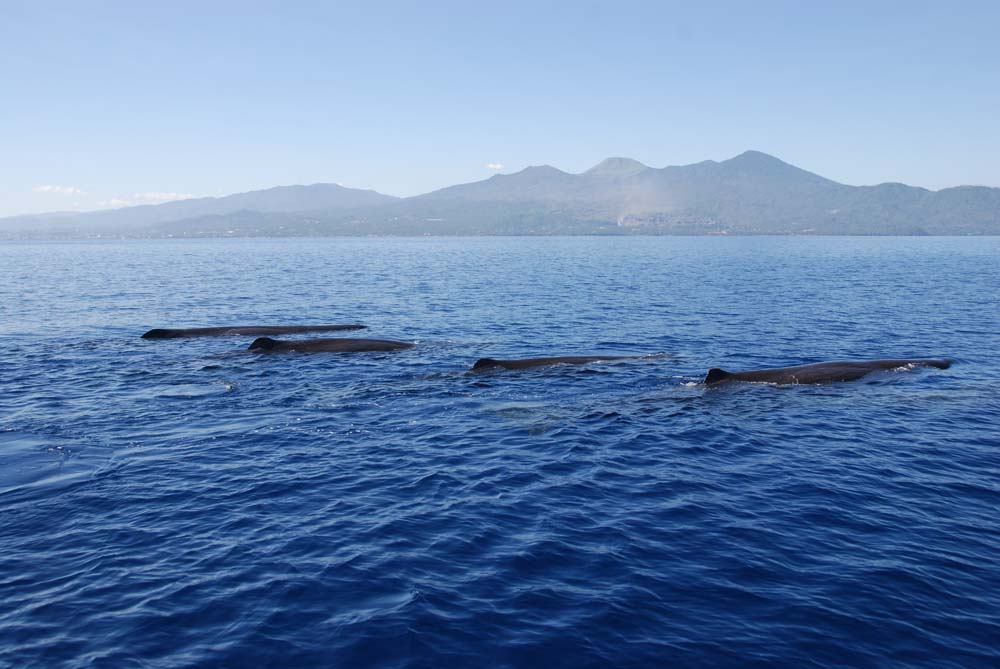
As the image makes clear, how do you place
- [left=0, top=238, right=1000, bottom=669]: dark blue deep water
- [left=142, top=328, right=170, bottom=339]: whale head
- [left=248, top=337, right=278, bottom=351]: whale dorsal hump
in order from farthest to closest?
1. [left=142, top=328, right=170, bottom=339]: whale head
2. [left=248, top=337, right=278, bottom=351]: whale dorsal hump
3. [left=0, top=238, right=1000, bottom=669]: dark blue deep water

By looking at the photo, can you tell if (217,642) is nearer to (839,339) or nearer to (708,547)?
(708,547)

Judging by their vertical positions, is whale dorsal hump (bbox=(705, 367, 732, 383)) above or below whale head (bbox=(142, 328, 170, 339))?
above

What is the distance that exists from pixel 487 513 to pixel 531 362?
56.5 ft

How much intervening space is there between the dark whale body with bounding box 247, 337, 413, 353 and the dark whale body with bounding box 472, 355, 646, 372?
768 cm

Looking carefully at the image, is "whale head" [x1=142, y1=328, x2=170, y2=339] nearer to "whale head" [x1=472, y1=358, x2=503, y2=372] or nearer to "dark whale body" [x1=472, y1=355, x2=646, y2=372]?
"dark whale body" [x1=472, y1=355, x2=646, y2=372]

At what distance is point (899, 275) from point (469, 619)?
107308 mm

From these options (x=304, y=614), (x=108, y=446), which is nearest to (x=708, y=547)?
(x=304, y=614)

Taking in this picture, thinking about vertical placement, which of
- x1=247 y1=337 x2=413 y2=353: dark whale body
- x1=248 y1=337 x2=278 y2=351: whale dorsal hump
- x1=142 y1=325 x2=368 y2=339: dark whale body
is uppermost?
x1=248 y1=337 x2=278 y2=351: whale dorsal hump

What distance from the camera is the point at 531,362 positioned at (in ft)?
111

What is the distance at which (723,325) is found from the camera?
49.9m

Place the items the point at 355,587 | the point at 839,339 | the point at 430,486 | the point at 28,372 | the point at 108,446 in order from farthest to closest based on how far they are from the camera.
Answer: the point at 839,339 < the point at 28,372 < the point at 108,446 < the point at 430,486 < the point at 355,587

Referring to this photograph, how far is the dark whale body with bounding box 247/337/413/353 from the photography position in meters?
37.4

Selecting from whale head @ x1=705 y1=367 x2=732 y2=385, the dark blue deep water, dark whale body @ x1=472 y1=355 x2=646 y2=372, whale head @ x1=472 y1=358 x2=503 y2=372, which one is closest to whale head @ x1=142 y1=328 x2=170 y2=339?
the dark blue deep water

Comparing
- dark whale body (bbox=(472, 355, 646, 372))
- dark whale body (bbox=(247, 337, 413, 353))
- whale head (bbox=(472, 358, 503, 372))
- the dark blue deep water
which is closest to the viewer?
the dark blue deep water
